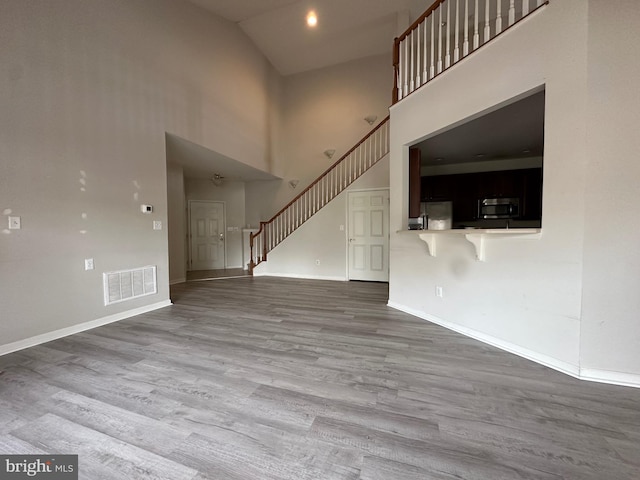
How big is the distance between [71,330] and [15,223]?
127cm

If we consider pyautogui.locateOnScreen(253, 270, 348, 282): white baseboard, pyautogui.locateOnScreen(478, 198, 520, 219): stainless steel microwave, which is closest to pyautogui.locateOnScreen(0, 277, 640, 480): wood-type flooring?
pyautogui.locateOnScreen(253, 270, 348, 282): white baseboard

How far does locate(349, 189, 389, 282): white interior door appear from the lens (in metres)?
5.59

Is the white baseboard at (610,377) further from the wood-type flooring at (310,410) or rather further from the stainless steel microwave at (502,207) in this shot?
the stainless steel microwave at (502,207)

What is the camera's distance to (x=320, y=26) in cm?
557

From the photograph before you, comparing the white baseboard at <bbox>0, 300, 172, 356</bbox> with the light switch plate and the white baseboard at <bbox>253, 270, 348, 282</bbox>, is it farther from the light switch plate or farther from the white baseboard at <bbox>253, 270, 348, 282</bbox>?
the white baseboard at <bbox>253, 270, 348, 282</bbox>

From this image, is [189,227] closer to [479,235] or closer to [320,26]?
[320,26]

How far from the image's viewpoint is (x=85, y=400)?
1.74m

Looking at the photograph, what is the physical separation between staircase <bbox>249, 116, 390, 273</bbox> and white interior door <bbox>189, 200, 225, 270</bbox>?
1.42 metres

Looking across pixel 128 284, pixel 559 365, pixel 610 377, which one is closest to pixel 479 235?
pixel 559 365

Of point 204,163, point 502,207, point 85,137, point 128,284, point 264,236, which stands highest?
point 204,163

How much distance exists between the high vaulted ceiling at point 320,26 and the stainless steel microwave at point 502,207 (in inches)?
147

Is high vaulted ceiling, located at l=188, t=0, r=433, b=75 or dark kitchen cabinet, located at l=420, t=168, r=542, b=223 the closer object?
high vaulted ceiling, located at l=188, t=0, r=433, b=75

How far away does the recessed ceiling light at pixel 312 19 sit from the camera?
5222 millimetres

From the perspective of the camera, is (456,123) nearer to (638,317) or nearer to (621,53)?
(621,53)
